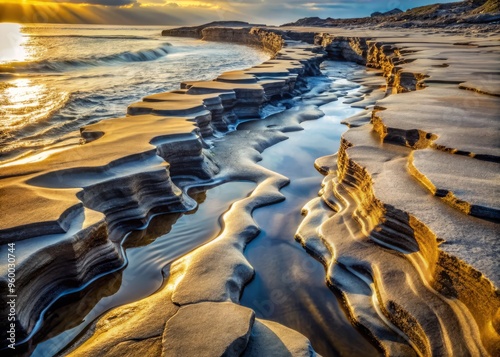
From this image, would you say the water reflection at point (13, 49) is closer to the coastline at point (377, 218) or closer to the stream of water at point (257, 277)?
the coastline at point (377, 218)

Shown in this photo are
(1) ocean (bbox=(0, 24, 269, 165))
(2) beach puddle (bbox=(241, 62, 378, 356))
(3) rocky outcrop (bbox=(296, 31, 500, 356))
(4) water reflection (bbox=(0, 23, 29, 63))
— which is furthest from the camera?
(4) water reflection (bbox=(0, 23, 29, 63))

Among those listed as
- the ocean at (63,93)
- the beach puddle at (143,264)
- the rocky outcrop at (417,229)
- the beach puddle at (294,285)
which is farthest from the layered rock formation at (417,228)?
the ocean at (63,93)

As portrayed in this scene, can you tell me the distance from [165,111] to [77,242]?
360 centimetres

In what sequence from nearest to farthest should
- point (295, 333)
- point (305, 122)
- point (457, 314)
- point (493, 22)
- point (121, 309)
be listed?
point (457, 314)
point (295, 333)
point (121, 309)
point (305, 122)
point (493, 22)

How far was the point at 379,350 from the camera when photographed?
2.41 metres

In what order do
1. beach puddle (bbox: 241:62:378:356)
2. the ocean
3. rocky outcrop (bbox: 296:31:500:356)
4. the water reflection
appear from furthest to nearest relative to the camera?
the water reflection → the ocean → beach puddle (bbox: 241:62:378:356) → rocky outcrop (bbox: 296:31:500:356)

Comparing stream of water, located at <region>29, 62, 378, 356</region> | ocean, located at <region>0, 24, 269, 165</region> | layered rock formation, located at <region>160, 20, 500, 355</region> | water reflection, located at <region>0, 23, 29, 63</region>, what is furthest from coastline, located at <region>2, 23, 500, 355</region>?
water reflection, located at <region>0, 23, 29, 63</region>

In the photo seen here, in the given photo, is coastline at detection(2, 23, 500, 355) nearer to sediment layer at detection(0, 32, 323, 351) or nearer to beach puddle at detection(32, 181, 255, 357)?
sediment layer at detection(0, 32, 323, 351)

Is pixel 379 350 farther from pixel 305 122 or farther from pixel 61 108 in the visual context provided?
pixel 61 108

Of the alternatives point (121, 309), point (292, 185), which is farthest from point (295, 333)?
point (292, 185)

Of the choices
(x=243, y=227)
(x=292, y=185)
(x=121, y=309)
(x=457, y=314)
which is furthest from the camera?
(x=292, y=185)

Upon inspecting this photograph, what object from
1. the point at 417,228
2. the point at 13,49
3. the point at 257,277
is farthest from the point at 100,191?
the point at 13,49

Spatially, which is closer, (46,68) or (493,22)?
(46,68)

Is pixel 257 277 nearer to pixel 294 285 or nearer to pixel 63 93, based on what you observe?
Result: pixel 294 285
